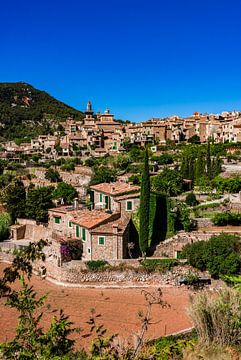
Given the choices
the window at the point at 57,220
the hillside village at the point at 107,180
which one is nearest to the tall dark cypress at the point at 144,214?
the hillside village at the point at 107,180

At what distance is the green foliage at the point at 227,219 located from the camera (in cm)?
2598

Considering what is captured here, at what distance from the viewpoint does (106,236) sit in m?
22.6

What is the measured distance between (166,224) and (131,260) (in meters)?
4.42

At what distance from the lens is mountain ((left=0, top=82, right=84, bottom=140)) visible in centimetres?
11044

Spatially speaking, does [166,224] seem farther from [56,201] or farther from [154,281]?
[56,201]

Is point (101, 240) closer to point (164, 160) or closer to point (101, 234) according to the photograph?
point (101, 234)

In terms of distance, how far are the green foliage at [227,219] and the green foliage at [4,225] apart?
1717cm

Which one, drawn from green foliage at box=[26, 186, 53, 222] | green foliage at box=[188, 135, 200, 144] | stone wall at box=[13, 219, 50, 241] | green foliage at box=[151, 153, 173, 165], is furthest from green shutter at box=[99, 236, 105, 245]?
green foliage at box=[188, 135, 200, 144]

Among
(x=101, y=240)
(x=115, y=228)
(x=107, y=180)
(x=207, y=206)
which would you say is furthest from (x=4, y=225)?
(x=207, y=206)

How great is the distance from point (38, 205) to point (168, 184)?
1281 centimetres

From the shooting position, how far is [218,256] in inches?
795

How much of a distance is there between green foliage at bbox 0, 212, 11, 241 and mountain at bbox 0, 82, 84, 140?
73.4m

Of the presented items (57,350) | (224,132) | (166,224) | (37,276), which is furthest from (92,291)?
(224,132)

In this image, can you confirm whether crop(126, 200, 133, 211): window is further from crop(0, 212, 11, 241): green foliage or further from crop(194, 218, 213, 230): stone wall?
crop(0, 212, 11, 241): green foliage
